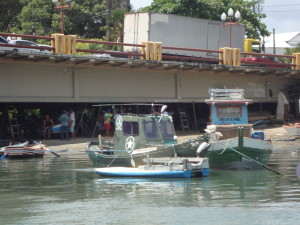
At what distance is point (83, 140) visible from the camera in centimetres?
3359

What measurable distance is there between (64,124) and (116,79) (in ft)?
13.6

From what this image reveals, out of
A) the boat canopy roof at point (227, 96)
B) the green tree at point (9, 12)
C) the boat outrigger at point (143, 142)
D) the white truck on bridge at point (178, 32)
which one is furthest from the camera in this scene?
the green tree at point (9, 12)

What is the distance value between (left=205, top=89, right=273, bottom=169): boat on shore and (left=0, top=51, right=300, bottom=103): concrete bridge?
9553mm

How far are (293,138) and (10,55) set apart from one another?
48.6 ft

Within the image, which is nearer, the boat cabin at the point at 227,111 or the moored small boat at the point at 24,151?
the boat cabin at the point at 227,111

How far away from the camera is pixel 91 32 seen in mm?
59156

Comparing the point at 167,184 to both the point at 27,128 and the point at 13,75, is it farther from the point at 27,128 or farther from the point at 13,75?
the point at 27,128

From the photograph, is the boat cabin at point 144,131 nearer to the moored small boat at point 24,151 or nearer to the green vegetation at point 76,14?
the moored small boat at point 24,151

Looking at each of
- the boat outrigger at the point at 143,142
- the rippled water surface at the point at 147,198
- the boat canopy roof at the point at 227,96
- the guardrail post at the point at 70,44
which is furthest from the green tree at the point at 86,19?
the boat outrigger at the point at 143,142

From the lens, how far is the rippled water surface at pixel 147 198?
14.4 meters

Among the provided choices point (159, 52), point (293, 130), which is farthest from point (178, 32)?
point (293, 130)

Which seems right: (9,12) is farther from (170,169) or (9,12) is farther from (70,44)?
(170,169)

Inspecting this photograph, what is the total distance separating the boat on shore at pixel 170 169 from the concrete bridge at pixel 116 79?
11205 millimetres

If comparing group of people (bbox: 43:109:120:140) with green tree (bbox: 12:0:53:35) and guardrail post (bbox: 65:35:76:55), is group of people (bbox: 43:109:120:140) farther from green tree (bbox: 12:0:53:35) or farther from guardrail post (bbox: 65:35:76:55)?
green tree (bbox: 12:0:53:35)
